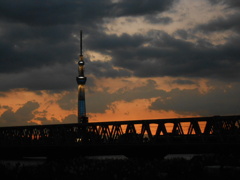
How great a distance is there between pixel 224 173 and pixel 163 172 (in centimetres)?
480

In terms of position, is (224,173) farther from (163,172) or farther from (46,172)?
(46,172)

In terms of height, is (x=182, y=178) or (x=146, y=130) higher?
(x=146, y=130)

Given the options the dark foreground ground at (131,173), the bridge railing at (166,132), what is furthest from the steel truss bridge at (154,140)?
the dark foreground ground at (131,173)

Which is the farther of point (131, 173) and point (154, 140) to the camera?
point (154, 140)

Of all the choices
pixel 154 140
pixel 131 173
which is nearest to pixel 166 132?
pixel 154 140

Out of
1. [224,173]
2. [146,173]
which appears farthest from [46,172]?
[224,173]

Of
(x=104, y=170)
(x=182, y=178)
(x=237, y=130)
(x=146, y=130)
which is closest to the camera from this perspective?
(x=182, y=178)

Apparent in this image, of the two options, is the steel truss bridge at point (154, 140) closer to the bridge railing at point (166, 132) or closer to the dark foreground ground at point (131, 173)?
the bridge railing at point (166, 132)

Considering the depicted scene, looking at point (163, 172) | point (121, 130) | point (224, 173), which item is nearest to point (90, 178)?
point (163, 172)

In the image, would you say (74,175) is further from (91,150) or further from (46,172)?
(91,150)

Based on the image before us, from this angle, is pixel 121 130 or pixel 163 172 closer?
pixel 163 172

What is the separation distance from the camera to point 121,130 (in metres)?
80.6

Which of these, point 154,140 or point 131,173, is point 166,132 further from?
point 131,173

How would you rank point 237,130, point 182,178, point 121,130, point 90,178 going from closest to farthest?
point 182,178 → point 90,178 → point 237,130 → point 121,130
